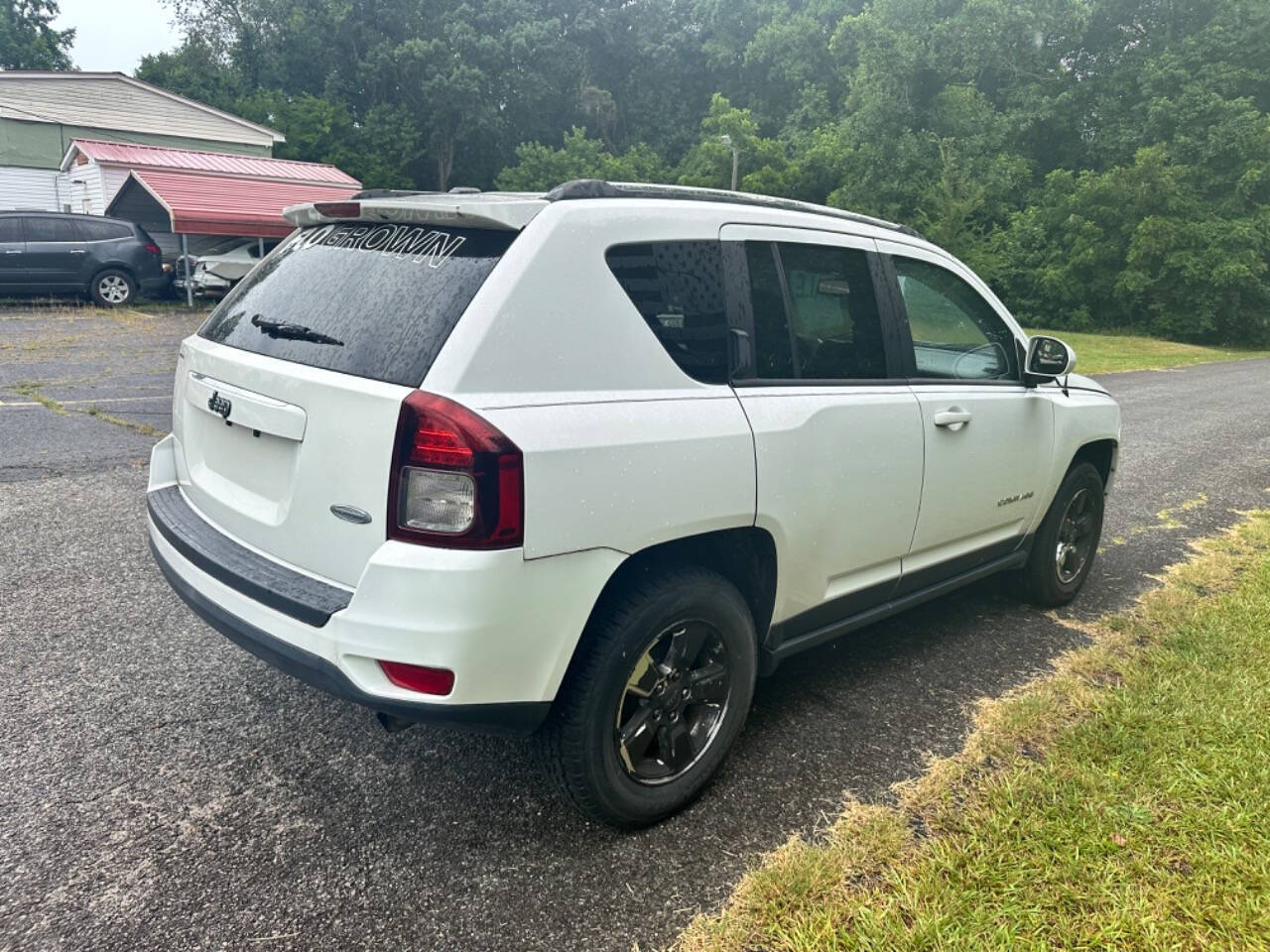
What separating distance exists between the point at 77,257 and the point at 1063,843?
20.1 metres

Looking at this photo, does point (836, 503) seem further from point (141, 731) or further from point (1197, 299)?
point (1197, 299)

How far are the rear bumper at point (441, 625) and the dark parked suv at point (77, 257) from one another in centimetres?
1855

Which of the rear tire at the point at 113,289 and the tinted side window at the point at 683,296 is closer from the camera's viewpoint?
the tinted side window at the point at 683,296

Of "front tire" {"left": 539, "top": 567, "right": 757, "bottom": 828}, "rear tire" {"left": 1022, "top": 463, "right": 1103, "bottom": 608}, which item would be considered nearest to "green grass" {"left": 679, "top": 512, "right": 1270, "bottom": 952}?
"front tire" {"left": 539, "top": 567, "right": 757, "bottom": 828}

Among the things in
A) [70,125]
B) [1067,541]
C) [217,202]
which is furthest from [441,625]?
[70,125]

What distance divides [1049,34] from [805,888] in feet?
159

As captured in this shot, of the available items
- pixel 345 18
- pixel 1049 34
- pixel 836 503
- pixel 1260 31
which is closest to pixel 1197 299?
pixel 1260 31

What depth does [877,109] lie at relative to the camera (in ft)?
128

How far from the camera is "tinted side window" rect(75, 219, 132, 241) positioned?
17.7 metres

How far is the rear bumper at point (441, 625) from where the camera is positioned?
216cm

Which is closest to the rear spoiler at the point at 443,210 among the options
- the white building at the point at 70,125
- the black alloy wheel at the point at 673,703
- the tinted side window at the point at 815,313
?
the tinted side window at the point at 815,313

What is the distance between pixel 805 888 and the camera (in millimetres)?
2367

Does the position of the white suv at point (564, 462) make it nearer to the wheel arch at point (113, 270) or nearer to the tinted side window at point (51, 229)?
the tinted side window at point (51, 229)

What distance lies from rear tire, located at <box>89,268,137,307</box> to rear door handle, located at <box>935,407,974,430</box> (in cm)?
1926
